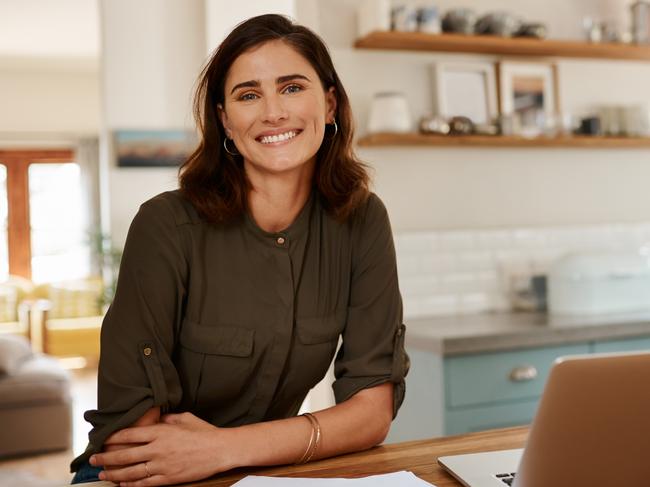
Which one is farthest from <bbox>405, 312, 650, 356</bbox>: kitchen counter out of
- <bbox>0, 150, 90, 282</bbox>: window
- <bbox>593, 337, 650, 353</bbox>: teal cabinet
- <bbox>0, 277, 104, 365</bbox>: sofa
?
<bbox>0, 150, 90, 282</bbox>: window

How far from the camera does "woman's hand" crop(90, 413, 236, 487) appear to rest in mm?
1163

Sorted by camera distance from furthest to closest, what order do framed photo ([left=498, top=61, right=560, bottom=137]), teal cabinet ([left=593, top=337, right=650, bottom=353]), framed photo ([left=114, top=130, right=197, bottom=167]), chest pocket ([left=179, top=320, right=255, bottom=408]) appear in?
framed photo ([left=114, top=130, right=197, bottom=167]) < framed photo ([left=498, top=61, right=560, bottom=137]) < teal cabinet ([left=593, top=337, right=650, bottom=353]) < chest pocket ([left=179, top=320, right=255, bottom=408])

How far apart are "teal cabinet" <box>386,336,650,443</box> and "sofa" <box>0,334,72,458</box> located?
8.93 feet

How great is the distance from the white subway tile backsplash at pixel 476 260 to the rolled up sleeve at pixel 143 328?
1.88 m

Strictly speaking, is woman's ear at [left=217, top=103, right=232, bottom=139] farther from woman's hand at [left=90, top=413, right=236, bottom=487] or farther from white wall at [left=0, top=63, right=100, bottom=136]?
white wall at [left=0, top=63, right=100, bottom=136]

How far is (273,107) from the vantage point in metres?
1.47

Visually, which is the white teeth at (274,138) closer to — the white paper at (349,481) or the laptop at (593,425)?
the white paper at (349,481)

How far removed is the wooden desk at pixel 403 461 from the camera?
45.4 inches

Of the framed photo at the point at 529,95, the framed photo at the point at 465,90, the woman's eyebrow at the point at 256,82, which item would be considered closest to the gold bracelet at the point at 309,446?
the woman's eyebrow at the point at 256,82

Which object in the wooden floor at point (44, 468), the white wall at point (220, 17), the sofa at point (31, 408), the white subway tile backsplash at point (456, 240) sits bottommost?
the wooden floor at point (44, 468)

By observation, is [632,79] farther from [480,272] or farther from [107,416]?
[107,416]

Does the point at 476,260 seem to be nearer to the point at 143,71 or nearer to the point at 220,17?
the point at 220,17

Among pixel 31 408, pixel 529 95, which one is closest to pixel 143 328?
pixel 529 95

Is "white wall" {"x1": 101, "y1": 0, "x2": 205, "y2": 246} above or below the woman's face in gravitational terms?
above
